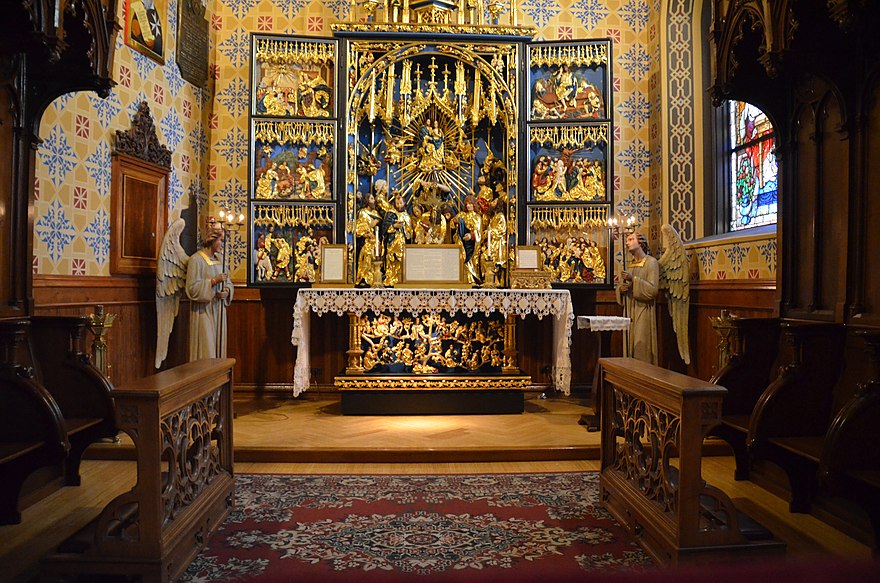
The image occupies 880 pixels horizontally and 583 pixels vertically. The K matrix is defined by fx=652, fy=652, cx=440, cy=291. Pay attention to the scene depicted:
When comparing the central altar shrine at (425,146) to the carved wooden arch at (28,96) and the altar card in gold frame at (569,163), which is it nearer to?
the altar card in gold frame at (569,163)

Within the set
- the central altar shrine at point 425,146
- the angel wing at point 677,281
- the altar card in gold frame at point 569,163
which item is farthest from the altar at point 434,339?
the altar card in gold frame at point 569,163

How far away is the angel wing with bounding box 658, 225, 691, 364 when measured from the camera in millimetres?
7504

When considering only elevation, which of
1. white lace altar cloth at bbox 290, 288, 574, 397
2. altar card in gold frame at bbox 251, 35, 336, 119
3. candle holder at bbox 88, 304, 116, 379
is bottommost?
candle holder at bbox 88, 304, 116, 379

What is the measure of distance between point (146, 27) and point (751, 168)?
23.6 feet

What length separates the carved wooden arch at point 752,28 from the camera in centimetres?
451

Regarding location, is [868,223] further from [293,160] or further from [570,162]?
[293,160]

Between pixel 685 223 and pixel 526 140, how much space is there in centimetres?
230

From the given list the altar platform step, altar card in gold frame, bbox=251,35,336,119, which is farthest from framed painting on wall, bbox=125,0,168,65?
the altar platform step

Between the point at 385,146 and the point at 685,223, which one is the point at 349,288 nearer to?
the point at 385,146

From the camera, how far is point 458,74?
838cm

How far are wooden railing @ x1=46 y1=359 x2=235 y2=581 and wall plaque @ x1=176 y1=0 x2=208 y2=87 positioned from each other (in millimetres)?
5613

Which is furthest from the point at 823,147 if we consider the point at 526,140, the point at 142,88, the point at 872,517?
the point at 142,88

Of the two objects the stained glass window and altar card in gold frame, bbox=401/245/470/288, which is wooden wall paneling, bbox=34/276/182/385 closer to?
altar card in gold frame, bbox=401/245/470/288

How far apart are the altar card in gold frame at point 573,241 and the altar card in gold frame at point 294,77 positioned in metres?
2.99
